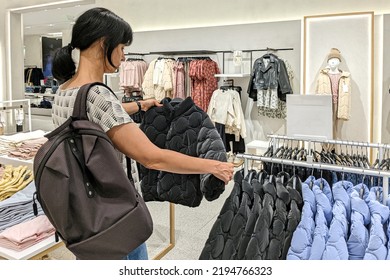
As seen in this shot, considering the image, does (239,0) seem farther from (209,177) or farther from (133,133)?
(133,133)

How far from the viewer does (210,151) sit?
164 centimetres

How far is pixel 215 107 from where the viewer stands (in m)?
4.91

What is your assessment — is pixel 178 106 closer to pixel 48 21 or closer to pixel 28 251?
pixel 28 251

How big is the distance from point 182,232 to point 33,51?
6.89 metres

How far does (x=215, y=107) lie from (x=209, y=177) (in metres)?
3.47

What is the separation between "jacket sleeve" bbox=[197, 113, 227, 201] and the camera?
1505 mm

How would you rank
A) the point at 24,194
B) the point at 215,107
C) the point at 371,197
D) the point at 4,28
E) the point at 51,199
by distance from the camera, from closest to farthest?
the point at 51,199 → the point at 371,197 → the point at 24,194 → the point at 215,107 → the point at 4,28

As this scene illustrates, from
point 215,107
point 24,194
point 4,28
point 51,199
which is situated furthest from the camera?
point 4,28

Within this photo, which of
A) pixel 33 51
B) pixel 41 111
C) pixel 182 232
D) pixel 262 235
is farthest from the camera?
pixel 33 51

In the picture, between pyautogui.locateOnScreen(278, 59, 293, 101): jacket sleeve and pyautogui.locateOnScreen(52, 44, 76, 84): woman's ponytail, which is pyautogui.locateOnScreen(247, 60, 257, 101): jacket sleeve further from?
pyautogui.locateOnScreen(52, 44, 76, 84): woman's ponytail

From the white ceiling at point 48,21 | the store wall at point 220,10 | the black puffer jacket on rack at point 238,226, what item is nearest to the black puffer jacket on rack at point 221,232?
the black puffer jacket on rack at point 238,226

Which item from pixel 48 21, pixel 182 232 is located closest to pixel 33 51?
pixel 48 21
